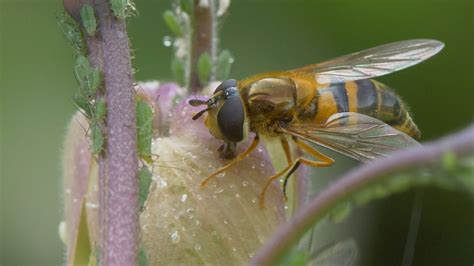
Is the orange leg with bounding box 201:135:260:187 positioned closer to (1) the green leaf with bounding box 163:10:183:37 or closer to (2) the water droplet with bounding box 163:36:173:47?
(1) the green leaf with bounding box 163:10:183:37

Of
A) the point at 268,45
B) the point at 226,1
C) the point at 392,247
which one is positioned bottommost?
the point at 268,45

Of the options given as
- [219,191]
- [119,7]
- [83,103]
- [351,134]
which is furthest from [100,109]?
[351,134]

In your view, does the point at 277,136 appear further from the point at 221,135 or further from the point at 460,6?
the point at 460,6

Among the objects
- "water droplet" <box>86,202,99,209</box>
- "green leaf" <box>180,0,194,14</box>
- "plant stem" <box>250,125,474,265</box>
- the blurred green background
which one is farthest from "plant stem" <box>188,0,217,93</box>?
the blurred green background

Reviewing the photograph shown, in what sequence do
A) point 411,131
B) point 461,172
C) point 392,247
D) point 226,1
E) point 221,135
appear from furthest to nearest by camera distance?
point 392,247
point 411,131
point 226,1
point 221,135
point 461,172

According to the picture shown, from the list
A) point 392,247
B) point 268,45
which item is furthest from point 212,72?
point 268,45

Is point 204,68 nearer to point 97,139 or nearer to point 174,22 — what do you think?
point 174,22
